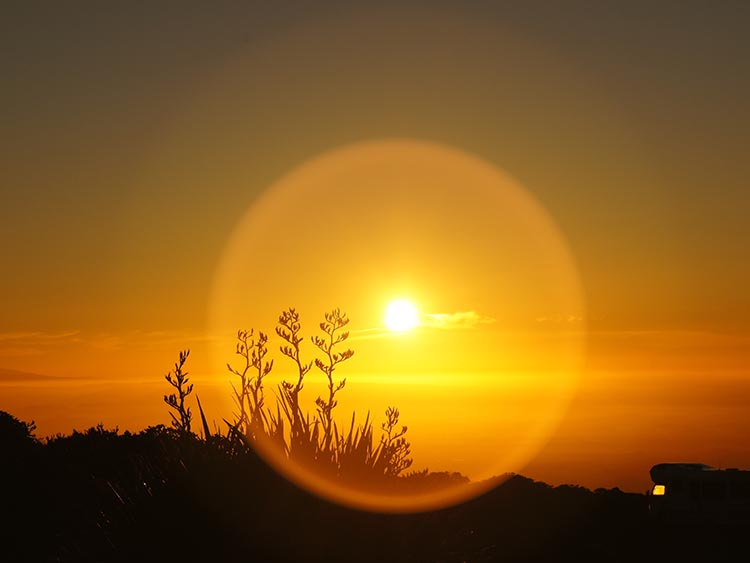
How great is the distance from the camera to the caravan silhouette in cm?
1883

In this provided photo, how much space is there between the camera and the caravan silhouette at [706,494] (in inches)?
741

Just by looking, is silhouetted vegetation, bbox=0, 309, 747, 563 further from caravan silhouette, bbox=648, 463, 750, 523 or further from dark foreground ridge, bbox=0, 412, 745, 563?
caravan silhouette, bbox=648, 463, 750, 523

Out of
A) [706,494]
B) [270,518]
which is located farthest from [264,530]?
[706,494]

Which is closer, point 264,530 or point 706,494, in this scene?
point 264,530

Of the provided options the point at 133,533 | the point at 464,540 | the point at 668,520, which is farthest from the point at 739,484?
the point at 133,533

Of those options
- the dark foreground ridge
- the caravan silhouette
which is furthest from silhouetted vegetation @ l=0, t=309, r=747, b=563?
the caravan silhouette

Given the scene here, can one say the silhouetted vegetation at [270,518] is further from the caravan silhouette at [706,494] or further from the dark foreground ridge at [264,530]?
the caravan silhouette at [706,494]

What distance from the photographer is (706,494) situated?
63.9ft

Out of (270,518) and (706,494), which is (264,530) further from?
(706,494)

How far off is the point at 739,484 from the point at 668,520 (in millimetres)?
2701

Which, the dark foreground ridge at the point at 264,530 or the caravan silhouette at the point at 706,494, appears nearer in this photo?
the dark foreground ridge at the point at 264,530

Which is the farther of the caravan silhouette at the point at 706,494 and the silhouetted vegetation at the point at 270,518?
the caravan silhouette at the point at 706,494

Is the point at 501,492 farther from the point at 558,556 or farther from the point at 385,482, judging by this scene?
the point at 385,482

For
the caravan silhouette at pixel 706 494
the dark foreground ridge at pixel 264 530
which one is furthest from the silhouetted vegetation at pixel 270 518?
the caravan silhouette at pixel 706 494
